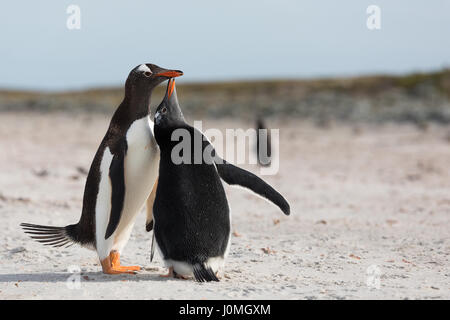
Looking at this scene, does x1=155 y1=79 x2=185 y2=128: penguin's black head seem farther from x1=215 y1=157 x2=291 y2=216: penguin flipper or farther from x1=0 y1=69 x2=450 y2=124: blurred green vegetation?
x1=0 y1=69 x2=450 y2=124: blurred green vegetation

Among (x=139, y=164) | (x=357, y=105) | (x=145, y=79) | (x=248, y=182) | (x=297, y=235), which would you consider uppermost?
(x=357, y=105)

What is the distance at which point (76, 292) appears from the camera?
11.7ft

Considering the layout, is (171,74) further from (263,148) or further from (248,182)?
Result: (263,148)

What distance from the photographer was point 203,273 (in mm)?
3836

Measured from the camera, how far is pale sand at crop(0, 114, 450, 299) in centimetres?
371

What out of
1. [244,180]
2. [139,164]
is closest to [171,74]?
[139,164]

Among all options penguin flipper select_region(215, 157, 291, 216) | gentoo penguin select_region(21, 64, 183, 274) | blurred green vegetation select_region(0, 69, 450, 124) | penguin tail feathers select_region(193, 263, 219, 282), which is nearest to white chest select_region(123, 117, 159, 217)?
gentoo penguin select_region(21, 64, 183, 274)

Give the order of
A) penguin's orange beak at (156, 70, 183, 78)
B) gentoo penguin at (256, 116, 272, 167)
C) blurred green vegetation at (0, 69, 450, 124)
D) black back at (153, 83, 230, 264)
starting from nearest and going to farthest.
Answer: black back at (153, 83, 230, 264)
penguin's orange beak at (156, 70, 183, 78)
gentoo penguin at (256, 116, 272, 167)
blurred green vegetation at (0, 69, 450, 124)

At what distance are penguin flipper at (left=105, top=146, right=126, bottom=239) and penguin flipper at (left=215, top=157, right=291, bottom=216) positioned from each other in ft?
1.94

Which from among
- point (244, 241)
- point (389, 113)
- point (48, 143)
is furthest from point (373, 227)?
point (389, 113)

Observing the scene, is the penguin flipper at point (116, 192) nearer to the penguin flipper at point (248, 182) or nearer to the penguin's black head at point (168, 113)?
the penguin's black head at point (168, 113)

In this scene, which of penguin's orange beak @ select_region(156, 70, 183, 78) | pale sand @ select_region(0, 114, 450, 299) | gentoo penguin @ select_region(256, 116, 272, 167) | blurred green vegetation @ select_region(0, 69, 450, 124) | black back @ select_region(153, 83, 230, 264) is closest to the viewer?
pale sand @ select_region(0, 114, 450, 299)

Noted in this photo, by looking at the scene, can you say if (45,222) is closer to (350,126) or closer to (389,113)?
(350,126)

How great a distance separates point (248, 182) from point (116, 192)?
817 mm
